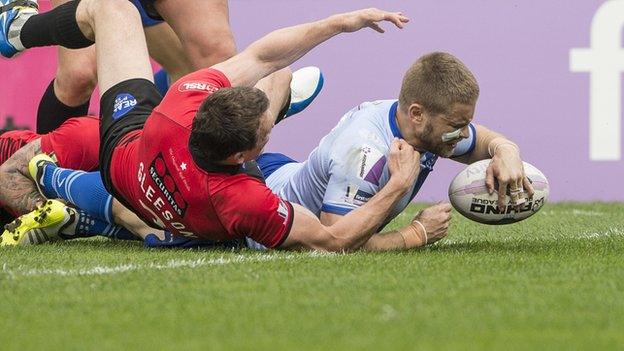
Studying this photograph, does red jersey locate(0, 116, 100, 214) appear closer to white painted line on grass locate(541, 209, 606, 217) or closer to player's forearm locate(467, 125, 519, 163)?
player's forearm locate(467, 125, 519, 163)

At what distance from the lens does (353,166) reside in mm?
5461

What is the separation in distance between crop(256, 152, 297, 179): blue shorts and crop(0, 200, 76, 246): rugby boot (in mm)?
1013

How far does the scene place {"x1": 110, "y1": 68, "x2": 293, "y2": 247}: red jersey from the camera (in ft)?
17.2

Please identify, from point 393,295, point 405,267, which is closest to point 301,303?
point 393,295

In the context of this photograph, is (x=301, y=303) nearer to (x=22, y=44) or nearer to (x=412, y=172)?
(x=412, y=172)

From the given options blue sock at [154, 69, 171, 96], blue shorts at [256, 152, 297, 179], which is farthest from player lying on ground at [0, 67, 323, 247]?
blue sock at [154, 69, 171, 96]

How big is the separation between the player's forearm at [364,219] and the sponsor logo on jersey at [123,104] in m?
1.18

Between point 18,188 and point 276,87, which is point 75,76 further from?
point 276,87

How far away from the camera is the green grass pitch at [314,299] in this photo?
3.51 meters

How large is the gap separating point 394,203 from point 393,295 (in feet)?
4.06

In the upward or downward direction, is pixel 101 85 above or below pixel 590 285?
above

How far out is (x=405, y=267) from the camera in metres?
4.95

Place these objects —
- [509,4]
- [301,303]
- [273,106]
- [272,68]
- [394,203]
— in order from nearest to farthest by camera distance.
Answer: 1. [301,303]
2. [394,203]
3. [272,68]
4. [273,106]
5. [509,4]

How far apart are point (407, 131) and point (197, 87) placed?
94cm
